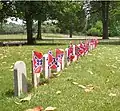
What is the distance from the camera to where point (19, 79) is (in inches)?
251

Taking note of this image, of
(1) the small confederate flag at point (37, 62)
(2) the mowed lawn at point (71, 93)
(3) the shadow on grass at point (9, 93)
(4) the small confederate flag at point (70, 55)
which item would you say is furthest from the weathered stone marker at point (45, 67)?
(4) the small confederate flag at point (70, 55)

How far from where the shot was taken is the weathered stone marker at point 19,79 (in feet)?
20.7

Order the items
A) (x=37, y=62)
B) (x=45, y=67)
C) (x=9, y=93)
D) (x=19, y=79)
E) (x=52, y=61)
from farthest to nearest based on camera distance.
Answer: (x=52, y=61) < (x=45, y=67) < (x=37, y=62) < (x=9, y=93) < (x=19, y=79)

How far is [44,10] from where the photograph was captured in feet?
104

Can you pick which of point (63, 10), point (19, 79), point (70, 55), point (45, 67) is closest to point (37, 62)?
point (45, 67)

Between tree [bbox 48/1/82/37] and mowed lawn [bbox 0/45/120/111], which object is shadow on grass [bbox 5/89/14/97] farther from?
tree [bbox 48/1/82/37]

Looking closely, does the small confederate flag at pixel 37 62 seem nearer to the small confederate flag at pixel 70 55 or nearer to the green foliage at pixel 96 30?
the small confederate flag at pixel 70 55

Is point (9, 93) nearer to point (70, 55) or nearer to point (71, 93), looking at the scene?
point (71, 93)

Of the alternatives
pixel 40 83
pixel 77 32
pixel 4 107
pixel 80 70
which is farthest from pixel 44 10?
pixel 77 32

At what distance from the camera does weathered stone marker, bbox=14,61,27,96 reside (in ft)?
20.7

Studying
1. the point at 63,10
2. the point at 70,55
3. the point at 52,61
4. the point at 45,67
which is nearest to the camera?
the point at 45,67

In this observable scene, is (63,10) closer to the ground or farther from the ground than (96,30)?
farther from the ground

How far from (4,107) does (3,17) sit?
2933 centimetres

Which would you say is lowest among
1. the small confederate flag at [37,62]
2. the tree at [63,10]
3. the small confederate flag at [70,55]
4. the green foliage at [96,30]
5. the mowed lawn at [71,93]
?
the green foliage at [96,30]
